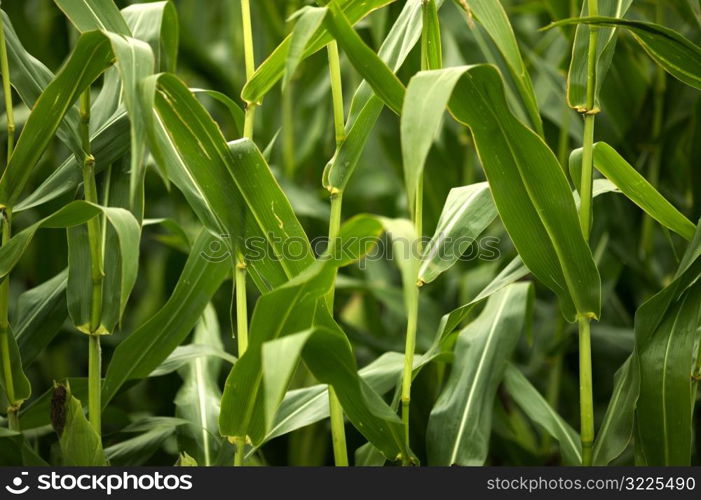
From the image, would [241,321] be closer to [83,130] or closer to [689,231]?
[83,130]

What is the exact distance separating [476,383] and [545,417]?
0.30 ft

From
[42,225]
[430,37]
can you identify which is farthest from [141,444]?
[430,37]

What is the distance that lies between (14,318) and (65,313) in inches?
2.2

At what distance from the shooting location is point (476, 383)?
835 millimetres

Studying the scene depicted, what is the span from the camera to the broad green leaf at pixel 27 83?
27.9 inches

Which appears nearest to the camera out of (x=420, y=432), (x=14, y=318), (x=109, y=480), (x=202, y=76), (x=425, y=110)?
(x=425, y=110)

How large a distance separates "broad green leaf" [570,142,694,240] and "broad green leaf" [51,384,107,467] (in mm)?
486

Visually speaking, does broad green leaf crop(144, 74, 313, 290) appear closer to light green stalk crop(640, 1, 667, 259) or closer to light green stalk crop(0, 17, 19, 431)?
light green stalk crop(0, 17, 19, 431)

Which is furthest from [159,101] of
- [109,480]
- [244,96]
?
[109,480]

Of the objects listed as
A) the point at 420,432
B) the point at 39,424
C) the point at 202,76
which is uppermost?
the point at 202,76

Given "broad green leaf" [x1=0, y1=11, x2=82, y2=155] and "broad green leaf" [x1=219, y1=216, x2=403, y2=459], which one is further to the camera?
"broad green leaf" [x1=0, y1=11, x2=82, y2=155]

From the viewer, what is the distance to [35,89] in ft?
2.40

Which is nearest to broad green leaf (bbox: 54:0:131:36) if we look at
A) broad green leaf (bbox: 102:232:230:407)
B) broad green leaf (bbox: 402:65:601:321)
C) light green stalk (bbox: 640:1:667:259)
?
broad green leaf (bbox: 102:232:230:407)

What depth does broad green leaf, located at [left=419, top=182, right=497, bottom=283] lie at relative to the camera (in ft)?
2.37
